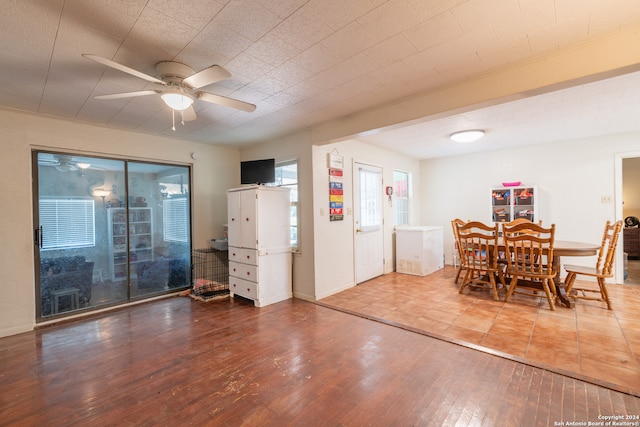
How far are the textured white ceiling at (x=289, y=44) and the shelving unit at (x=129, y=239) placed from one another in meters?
1.46

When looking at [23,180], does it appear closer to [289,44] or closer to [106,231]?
[106,231]

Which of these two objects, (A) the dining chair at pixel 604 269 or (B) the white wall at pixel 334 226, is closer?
(A) the dining chair at pixel 604 269

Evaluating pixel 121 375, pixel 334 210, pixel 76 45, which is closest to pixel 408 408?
pixel 121 375

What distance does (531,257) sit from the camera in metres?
3.41

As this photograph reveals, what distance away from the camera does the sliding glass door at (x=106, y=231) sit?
3.39m

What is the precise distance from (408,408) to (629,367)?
1.86 m

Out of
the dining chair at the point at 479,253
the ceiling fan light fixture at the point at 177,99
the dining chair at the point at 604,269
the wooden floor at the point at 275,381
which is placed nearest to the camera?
the wooden floor at the point at 275,381

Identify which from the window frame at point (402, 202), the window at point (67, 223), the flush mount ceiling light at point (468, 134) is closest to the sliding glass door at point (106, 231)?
the window at point (67, 223)

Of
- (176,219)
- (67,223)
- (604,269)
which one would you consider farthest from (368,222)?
(67,223)

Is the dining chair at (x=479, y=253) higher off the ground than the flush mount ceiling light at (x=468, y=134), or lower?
lower

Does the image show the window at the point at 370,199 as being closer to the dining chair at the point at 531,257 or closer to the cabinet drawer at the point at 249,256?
the cabinet drawer at the point at 249,256

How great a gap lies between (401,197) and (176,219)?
443 cm

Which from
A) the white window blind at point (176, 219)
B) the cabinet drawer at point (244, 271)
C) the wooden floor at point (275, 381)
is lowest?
the wooden floor at point (275, 381)

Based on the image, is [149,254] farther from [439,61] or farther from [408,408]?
[439,61]
